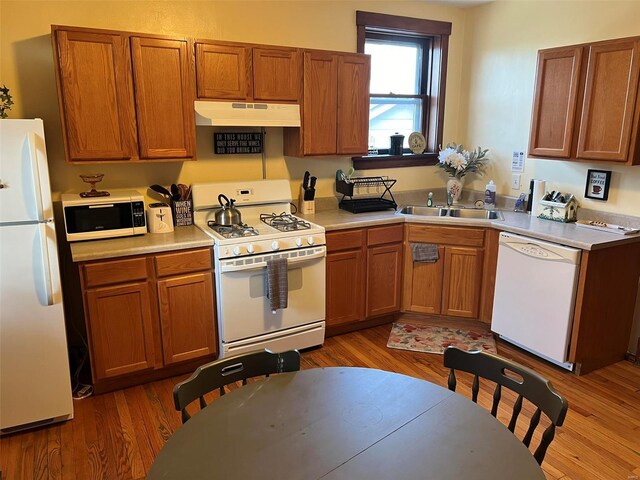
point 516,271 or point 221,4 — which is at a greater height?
point 221,4

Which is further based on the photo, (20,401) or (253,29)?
(253,29)

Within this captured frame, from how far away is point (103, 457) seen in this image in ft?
7.75

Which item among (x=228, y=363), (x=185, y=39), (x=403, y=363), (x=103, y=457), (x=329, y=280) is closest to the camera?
(x=228, y=363)

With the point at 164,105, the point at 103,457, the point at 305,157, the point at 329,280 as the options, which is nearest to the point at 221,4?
the point at 164,105

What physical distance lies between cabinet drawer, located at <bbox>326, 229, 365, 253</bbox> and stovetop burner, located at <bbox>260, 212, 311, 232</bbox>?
22cm

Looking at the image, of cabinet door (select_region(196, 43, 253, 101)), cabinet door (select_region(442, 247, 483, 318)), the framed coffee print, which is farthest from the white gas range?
the framed coffee print


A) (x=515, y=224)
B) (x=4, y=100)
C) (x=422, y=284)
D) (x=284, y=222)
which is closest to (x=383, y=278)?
(x=422, y=284)

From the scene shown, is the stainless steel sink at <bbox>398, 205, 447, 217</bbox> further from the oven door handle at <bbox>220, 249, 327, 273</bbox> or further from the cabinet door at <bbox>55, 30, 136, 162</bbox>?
the cabinet door at <bbox>55, 30, 136, 162</bbox>

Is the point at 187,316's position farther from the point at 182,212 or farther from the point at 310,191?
the point at 310,191

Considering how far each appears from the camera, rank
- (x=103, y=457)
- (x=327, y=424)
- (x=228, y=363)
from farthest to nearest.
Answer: (x=103, y=457), (x=228, y=363), (x=327, y=424)

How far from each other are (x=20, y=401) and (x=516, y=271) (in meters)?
3.07

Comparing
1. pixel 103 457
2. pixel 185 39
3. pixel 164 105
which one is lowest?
pixel 103 457

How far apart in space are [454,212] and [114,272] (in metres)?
2.69

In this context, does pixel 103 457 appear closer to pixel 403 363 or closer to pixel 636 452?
pixel 403 363
